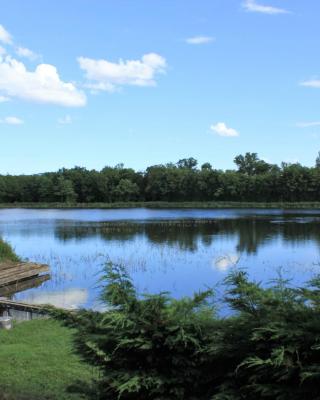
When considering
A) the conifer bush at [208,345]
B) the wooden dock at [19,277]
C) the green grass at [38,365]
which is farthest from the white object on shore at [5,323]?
the conifer bush at [208,345]

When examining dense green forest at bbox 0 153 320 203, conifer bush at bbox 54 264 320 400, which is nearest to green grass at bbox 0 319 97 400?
conifer bush at bbox 54 264 320 400

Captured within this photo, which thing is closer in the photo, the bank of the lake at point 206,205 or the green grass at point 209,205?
the bank of the lake at point 206,205

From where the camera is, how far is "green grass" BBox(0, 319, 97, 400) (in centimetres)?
621

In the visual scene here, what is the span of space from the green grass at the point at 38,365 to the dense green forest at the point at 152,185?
410 feet

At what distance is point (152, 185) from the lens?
149 m

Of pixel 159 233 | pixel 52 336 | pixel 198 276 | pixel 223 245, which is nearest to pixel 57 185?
pixel 159 233

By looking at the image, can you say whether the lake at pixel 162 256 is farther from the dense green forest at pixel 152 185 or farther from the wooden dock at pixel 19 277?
the dense green forest at pixel 152 185

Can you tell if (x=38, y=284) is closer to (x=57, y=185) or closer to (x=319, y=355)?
(x=319, y=355)

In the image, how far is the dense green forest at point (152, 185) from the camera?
135250 millimetres

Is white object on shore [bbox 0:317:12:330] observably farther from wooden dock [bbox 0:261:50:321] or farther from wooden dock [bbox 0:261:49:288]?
wooden dock [bbox 0:261:49:288]

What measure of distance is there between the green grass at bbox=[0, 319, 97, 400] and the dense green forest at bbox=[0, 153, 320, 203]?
124873mm

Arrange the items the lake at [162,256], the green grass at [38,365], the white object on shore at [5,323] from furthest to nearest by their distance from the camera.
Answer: the lake at [162,256] → the white object on shore at [5,323] → the green grass at [38,365]

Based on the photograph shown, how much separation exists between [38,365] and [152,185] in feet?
464

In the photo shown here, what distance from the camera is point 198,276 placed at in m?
22.0
